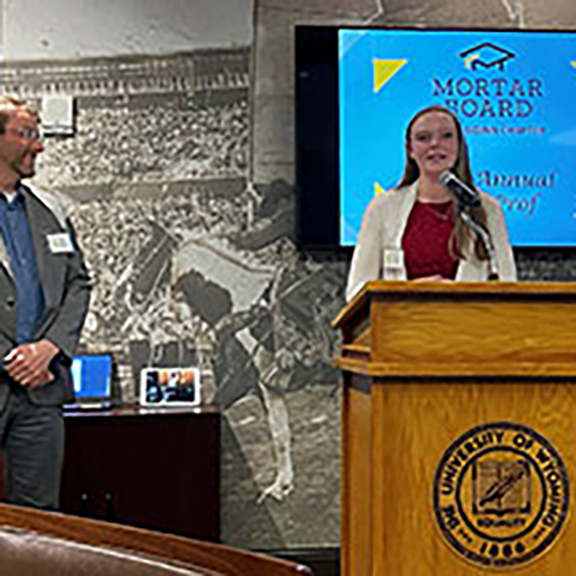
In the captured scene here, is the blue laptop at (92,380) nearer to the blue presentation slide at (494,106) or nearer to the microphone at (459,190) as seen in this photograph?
the blue presentation slide at (494,106)

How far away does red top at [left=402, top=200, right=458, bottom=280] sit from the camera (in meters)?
2.81

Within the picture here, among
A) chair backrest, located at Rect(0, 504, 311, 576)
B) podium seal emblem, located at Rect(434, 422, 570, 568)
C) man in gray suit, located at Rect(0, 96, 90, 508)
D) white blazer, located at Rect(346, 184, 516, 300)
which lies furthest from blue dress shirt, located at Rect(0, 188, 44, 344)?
chair backrest, located at Rect(0, 504, 311, 576)

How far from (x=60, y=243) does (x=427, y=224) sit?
1061 millimetres

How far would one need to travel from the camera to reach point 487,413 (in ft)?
6.16

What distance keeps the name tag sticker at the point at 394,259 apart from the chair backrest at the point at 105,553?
214 centimetres

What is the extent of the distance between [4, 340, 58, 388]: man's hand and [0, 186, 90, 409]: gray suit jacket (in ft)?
0.11

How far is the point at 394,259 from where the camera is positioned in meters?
2.84

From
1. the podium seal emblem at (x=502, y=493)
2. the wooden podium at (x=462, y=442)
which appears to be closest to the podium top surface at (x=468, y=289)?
the wooden podium at (x=462, y=442)

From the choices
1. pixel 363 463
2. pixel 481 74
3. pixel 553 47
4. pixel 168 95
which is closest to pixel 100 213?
pixel 168 95

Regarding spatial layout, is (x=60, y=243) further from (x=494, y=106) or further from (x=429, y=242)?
(x=494, y=106)

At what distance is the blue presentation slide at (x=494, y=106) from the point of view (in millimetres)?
4078

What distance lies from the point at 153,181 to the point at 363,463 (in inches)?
90.9

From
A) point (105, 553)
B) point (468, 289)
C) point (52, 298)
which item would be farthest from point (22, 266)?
point (105, 553)

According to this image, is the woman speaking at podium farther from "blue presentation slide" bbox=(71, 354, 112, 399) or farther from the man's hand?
"blue presentation slide" bbox=(71, 354, 112, 399)
